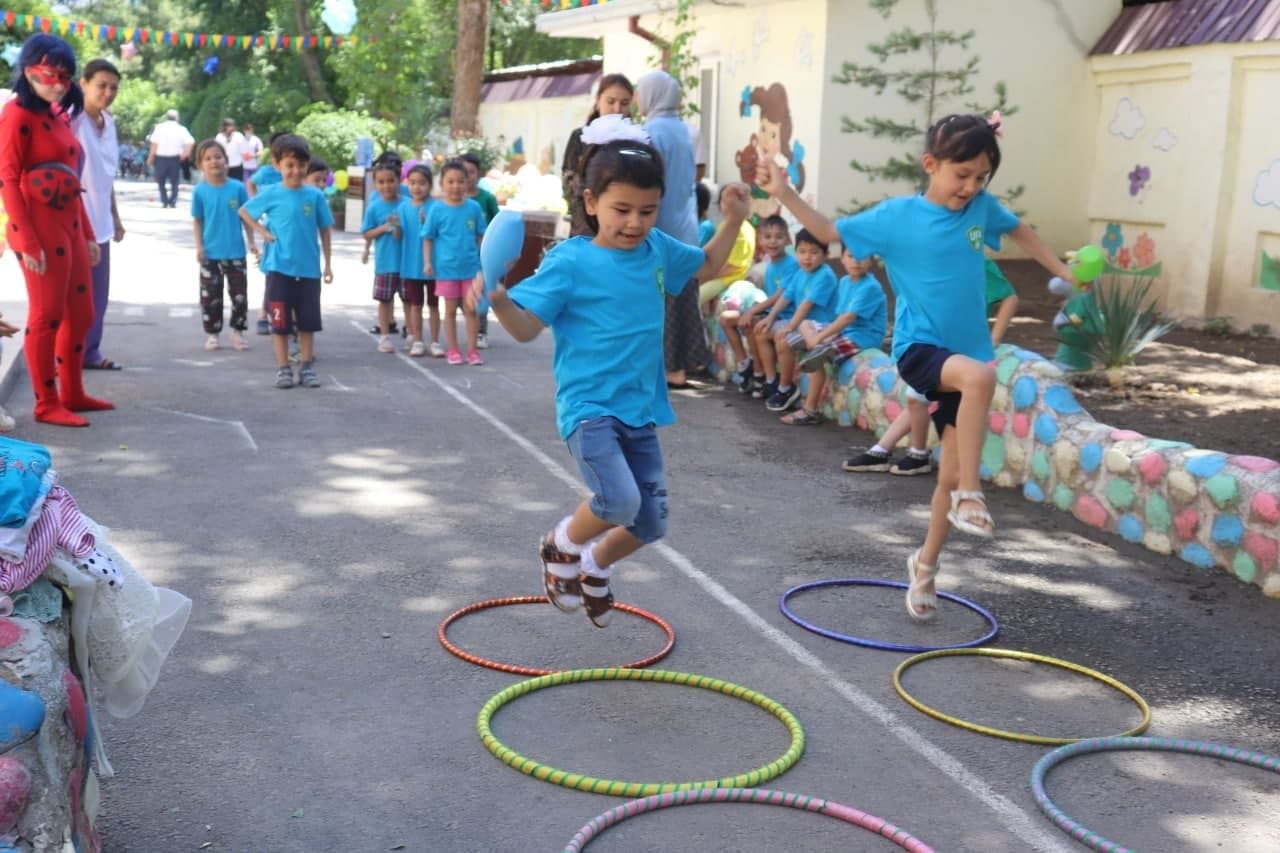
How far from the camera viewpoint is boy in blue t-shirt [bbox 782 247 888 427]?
9758 millimetres

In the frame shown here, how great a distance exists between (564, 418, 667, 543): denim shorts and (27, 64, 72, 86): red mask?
5066 millimetres

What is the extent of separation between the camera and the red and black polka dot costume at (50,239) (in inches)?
328

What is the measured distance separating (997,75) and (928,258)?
11131 mm

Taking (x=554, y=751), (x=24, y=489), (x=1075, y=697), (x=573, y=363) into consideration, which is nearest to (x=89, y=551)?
(x=24, y=489)

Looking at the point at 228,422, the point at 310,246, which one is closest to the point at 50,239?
the point at 228,422

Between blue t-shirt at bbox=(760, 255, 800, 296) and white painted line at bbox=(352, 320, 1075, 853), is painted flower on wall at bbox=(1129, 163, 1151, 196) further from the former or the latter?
white painted line at bbox=(352, 320, 1075, 853)

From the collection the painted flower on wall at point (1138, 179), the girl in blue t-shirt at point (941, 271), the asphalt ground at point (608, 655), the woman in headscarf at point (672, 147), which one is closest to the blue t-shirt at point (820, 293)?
the woman in headscarf at point (672, 147)

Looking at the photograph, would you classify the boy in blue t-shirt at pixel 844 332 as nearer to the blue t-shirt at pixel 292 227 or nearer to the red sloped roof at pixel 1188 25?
the blue t-shirt at pixel 292 227

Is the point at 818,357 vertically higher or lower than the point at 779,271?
lower

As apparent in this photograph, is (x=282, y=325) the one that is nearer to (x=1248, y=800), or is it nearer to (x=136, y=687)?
(x=136, y=687)

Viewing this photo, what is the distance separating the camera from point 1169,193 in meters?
14.6

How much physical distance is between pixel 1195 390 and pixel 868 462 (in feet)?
10.8

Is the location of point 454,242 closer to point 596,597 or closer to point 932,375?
point 932,375

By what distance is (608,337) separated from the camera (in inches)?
194
